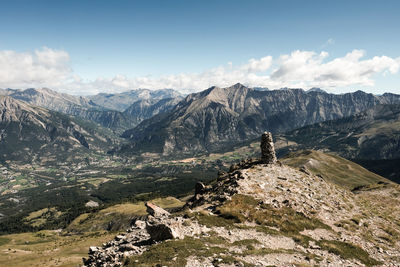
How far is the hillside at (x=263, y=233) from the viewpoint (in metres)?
26.4

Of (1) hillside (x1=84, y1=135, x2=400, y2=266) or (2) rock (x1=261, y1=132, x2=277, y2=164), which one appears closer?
(1) hillside (x1=84, y1=135, x2=400, y2=266)

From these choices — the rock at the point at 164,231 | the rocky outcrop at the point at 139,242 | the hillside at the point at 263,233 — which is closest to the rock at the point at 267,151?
the hillside at the point at 263,233

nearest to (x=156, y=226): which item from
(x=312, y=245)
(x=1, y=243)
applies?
(x=312, y=245)

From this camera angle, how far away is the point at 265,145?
62250 mm

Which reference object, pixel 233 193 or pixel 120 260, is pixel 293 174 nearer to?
pixel 233 193

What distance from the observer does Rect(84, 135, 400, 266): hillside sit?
1039 inches

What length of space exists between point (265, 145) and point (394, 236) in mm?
30583

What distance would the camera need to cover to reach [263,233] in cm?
3391

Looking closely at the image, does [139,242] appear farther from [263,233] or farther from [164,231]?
[263,233]

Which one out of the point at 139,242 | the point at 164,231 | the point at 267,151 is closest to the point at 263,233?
the point at 164,231

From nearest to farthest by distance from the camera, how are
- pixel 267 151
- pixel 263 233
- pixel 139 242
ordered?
1. pixel 139 242
2. pixel 263 233
3. pixel 267 151

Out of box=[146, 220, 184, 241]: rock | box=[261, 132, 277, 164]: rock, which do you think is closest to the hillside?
box=[146, 220, 184, 241]: rock

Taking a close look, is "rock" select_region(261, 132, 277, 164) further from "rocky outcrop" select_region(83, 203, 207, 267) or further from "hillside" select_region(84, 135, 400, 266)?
"rocky outcrop" select_region(83, 203, 207, 267)

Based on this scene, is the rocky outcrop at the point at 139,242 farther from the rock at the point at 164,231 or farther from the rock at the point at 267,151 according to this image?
the rock at the point at 267,151
